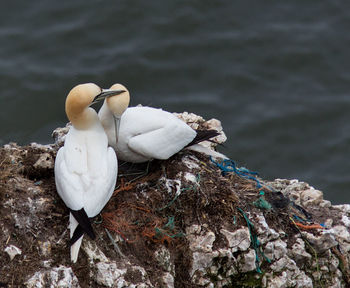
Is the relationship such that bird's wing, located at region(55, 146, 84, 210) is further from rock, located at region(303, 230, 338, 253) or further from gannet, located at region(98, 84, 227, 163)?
rock, located at region(303, 230, 338, 253)

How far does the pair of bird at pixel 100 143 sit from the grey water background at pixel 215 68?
497 cm

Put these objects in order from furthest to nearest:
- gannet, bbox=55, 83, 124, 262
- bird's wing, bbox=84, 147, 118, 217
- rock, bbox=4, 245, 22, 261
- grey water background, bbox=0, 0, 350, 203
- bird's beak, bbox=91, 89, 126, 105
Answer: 1. grey water background, bbox=0, 0, 350, 203
2. bird's beak, bbox=91, 89, 126, 105
3. bird's wing, bbox=84, 147, 118, 217
4. gannet, bbox=55, 83, 124, 262
5. rock, bbox=4, 245, 22, 261

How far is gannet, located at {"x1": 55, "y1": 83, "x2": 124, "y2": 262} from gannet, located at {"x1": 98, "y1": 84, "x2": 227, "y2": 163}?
18 centimetres

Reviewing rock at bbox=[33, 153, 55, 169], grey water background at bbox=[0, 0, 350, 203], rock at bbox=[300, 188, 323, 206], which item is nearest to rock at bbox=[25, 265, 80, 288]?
rock at bbox=[33, 153, 55, 169]

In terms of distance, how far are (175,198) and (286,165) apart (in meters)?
6.10

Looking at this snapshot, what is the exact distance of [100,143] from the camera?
7176 millimetres

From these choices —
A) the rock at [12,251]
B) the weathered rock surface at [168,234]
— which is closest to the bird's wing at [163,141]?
the weathered rock surface at [168,234]

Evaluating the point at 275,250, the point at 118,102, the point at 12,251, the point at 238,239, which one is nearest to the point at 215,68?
the point at 118,102

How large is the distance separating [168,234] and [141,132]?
1231 mm

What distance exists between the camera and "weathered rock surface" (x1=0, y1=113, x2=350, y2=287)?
640 cm

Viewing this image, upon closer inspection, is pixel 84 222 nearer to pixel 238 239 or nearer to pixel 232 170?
pixel 238 239

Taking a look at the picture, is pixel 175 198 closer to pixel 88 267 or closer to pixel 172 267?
pixel 172 267

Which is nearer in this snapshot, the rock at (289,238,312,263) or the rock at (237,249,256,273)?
the rock at (237,249,256,273)

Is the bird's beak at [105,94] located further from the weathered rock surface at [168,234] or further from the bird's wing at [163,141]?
the weathered rock surface at [168,234]
